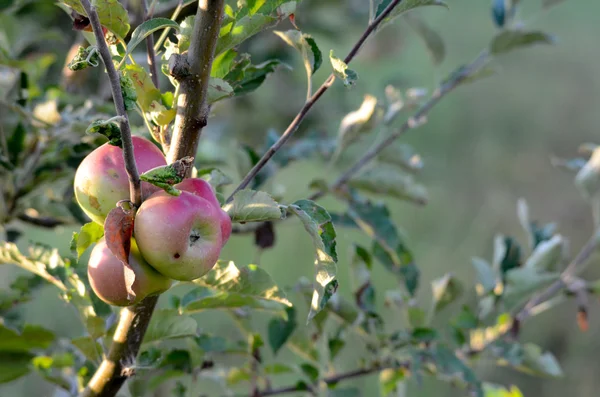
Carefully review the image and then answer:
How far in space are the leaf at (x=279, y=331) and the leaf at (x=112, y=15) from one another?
0.41m

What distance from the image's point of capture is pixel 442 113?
3541 mm

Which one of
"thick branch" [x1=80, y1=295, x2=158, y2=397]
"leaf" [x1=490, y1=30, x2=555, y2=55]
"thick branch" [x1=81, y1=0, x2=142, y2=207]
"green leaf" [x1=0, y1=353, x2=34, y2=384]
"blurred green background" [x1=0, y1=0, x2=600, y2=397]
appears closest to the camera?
A: "thick branch" [x1=81, y1=0, x2=142, y2=207]

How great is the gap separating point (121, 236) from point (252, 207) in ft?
0.26

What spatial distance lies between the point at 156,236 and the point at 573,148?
3.20m

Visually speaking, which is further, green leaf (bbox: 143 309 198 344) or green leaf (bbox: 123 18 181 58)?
green leaf (bbox: 143 309 198 344)

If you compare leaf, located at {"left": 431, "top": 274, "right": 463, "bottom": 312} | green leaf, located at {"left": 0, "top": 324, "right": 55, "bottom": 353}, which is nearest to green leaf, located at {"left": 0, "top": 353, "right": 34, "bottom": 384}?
green leaf, located at {"left": 0, "top": 324, "right": 55, "bottom": 353}

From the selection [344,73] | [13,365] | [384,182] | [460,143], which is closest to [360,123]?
[384,182]

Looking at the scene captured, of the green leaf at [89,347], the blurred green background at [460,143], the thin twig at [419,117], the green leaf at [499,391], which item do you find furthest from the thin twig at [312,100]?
the blurred green background at [460,143]

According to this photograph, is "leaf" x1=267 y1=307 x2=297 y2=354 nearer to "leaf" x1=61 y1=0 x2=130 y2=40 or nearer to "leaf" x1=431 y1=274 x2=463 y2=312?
"leaf" x1=431 y1=274 x2=463 y2=312

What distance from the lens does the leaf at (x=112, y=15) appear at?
15.3 inches

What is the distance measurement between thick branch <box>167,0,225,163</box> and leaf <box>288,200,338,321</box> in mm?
73

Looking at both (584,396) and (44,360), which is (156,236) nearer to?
(44,360)

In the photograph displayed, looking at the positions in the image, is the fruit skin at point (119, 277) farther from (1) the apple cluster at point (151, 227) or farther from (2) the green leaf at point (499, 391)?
(2) the green leaf at point (499, 391)

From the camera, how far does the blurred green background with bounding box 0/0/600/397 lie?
1703 millimetres
